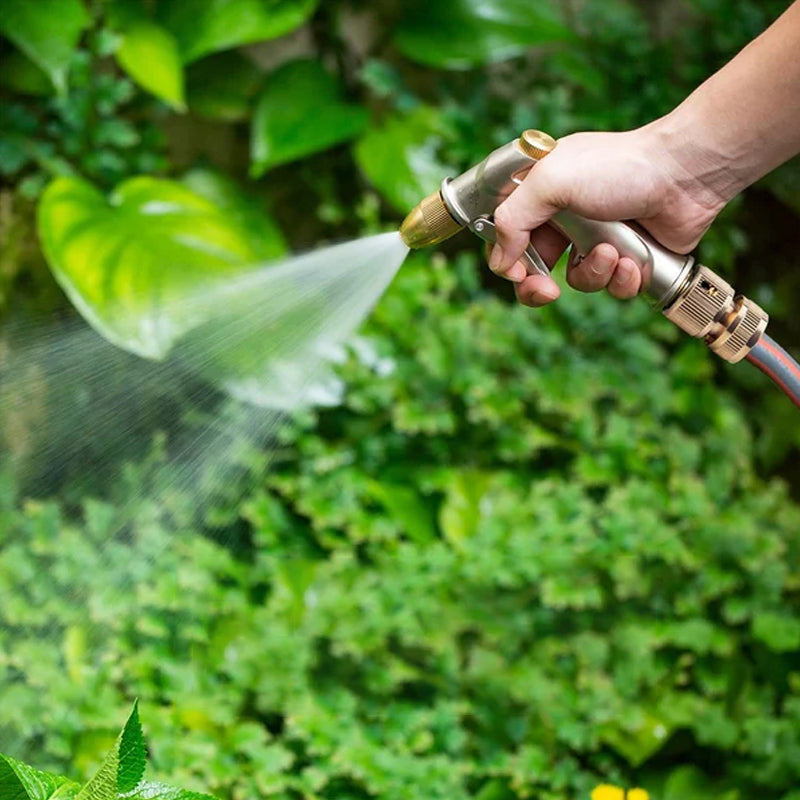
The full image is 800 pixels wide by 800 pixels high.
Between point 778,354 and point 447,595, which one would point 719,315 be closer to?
point 778,354

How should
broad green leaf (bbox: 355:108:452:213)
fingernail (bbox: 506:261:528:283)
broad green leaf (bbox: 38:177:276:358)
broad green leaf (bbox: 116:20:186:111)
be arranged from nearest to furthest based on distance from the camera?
fingernail (bbox: 506:261:528:283), broad green leaf (bbox: 38:177:276:358), broad green leaf (bbox: 116:20:186:111), broad green leaf (bbox: 355:108:452:213)

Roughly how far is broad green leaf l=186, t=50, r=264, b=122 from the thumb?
148 centimetres

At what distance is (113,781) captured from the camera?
0.69m

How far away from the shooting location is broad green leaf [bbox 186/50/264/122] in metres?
2.28

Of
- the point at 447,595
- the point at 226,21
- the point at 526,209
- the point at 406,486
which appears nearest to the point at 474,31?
the point at 226,21

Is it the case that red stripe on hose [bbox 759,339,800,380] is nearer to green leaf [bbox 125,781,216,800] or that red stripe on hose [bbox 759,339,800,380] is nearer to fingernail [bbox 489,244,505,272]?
fingernail [bbox 489,244,505,272]

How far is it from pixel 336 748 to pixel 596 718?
0.37 m

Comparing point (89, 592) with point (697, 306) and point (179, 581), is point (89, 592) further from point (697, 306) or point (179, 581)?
point (697, 306)

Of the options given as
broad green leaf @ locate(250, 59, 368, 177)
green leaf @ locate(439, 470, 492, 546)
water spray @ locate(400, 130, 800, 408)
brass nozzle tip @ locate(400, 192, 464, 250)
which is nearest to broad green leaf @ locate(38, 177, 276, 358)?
broad green leaf @ locate(250, 59, 368, 177)

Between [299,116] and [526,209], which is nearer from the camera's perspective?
[526,209]

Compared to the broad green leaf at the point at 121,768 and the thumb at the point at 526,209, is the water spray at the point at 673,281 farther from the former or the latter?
the broad green leaf at the point at 121,768

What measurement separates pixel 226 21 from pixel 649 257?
1.46 meters

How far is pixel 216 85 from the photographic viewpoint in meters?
2.30

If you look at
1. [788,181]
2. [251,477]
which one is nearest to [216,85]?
[251,477]
